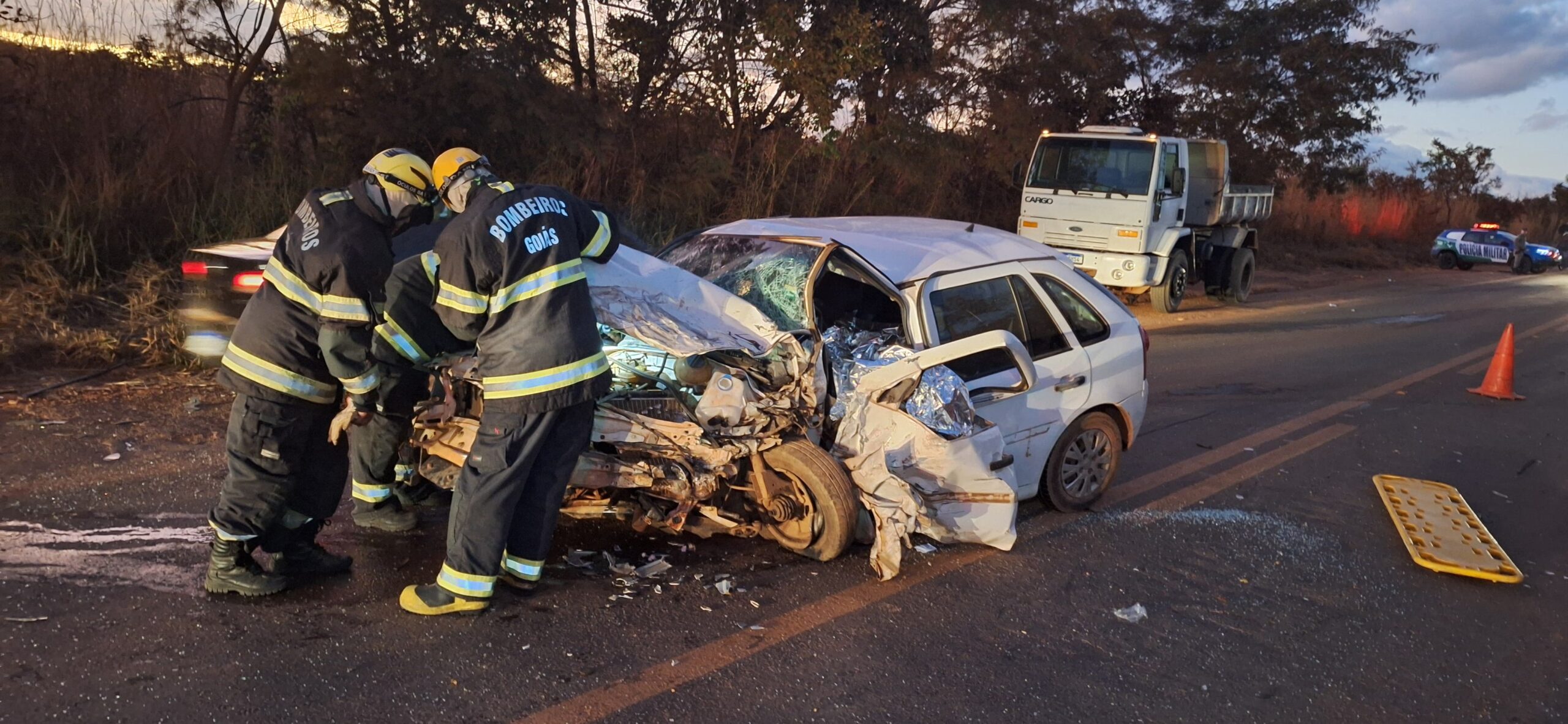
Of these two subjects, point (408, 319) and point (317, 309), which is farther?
point (408, 319)

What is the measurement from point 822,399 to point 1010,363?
114 cm

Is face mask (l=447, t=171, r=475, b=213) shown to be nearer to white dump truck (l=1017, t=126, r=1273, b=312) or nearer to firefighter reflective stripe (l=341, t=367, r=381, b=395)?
firefighter reflective stripe (l=341, t=367, r=381, b=395)

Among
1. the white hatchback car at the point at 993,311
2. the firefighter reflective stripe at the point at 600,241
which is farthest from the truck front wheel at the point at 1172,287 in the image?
the firefighter reflective stripe at the point at 600,241

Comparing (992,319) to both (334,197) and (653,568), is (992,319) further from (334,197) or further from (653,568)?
(334,197)

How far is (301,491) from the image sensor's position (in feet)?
13.4

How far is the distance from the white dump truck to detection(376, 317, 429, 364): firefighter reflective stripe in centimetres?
1066

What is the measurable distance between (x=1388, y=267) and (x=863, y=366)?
92.5 feet

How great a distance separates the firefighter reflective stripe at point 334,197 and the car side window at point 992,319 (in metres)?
2.51

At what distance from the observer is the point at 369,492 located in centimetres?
460

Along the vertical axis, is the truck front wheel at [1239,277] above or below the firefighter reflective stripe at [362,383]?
above

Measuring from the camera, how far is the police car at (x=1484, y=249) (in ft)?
92.5

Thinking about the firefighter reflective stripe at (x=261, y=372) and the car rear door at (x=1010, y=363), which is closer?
the firefighter reflective stripe at (x=261, y=372)

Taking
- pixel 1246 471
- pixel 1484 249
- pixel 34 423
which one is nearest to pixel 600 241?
pixel 34 423

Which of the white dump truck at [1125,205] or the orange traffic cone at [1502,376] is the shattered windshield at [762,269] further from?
the white dump truck at [1125,205]
